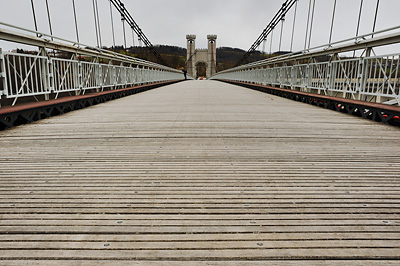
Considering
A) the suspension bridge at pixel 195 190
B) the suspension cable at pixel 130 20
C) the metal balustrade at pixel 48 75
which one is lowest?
the suspension bridge at pixel 195 190

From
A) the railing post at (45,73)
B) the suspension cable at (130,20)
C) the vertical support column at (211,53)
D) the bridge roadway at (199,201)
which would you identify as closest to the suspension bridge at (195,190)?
the bridge roadway at (199,201)

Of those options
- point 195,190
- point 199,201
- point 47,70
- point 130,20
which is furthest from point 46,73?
point 130,20

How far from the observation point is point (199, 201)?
170 cm

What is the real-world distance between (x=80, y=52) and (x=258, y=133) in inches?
212

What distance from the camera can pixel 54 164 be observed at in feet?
7.92

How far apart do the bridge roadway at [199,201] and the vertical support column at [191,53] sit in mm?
75742

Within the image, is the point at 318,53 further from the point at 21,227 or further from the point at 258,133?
the point at 21,227

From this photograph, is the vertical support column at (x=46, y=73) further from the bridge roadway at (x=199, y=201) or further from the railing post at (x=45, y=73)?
the bridge roadway at (x=199, y=201)

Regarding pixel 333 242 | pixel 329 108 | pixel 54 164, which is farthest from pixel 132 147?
pixel 329 108

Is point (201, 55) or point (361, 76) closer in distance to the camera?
point (361, 76)

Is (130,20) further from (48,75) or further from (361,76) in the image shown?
(361,76)

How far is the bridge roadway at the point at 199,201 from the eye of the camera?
123 centimetres

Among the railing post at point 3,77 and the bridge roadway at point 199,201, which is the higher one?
the railing post at point 3,77

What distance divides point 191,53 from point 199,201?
80.0 meters
